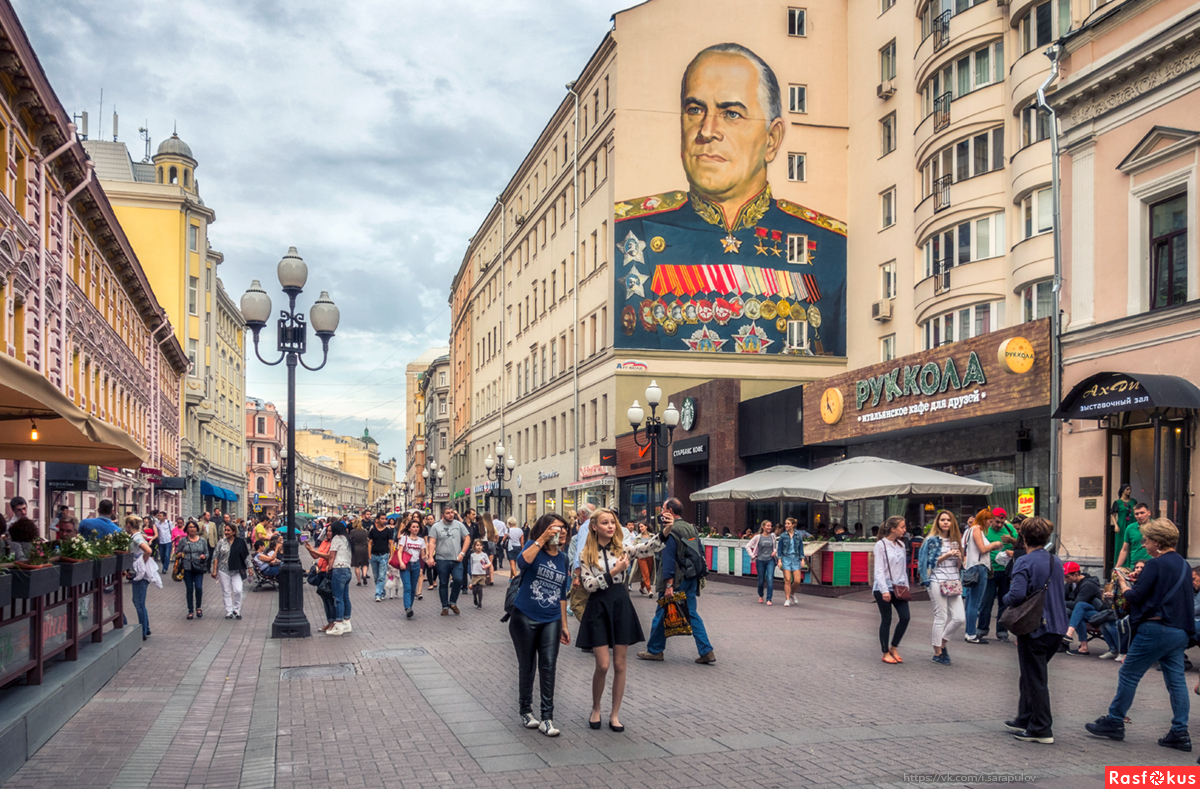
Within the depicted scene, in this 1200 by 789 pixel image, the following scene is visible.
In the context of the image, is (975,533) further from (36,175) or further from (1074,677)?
(36,175)

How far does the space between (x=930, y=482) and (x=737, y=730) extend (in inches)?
515

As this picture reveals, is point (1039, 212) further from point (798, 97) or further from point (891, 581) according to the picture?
point (891, 581)

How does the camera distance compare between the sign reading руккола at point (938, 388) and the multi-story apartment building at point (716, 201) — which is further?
the multi-story apartment building at point (716, 201)

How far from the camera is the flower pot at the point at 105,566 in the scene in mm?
10461

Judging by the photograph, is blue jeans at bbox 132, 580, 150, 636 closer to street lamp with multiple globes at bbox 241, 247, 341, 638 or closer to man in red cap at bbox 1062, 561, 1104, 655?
street lamp with multiple globes at bbox 241, 247, 341, 638

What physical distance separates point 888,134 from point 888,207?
8.41ft

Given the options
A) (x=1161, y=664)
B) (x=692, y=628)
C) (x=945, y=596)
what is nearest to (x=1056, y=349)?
(x=945, y=596)

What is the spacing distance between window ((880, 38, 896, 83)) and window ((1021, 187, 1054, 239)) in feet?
34.3

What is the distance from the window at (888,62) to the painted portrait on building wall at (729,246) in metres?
4.12

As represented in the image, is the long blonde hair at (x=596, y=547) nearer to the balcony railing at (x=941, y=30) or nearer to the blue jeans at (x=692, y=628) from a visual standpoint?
the blue jeans at (x=692, y=628)

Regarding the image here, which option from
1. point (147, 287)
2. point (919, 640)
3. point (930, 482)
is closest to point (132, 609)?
point (919, 640)

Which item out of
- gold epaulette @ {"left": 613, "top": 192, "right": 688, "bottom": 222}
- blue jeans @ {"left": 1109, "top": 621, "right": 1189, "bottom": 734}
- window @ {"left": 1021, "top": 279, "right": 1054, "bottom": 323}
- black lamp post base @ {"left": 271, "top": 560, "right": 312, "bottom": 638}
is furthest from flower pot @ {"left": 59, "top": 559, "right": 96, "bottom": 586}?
gold epaulette @ {"left": 613, "top": 192, "right": 688, "bottom": 222}

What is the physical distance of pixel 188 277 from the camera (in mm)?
54375

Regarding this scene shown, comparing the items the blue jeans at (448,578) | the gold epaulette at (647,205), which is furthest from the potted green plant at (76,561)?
the gold epaulette at (647,205)
